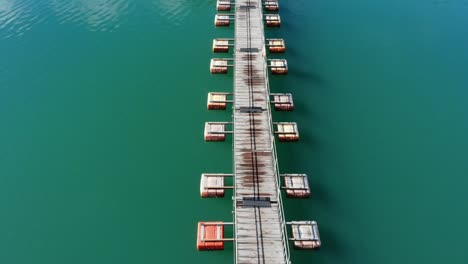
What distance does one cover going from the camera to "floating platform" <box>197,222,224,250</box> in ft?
110

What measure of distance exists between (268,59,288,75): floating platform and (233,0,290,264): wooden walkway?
2897mm

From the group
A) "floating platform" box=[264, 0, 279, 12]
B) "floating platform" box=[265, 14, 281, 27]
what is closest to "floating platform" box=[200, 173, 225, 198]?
"floating platform" box=[265, 14, 281, 27]

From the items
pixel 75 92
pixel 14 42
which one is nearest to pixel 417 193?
pixel 75 92

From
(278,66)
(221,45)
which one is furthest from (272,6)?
(278,66)

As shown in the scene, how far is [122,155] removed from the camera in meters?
42.2

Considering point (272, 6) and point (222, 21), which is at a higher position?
point (272, 6)

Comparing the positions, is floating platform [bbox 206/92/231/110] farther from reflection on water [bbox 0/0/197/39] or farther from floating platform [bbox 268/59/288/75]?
reflection on water [bbox 0/0/197/39]

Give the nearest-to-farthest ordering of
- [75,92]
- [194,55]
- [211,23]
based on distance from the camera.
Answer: [75,92]
[194,55]
[211,23]

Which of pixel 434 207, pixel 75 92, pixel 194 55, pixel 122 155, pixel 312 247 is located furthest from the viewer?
pixel 194 55

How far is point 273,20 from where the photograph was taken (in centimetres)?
6025

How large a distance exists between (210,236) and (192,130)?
51.6ft

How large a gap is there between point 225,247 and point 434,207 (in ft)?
81.2

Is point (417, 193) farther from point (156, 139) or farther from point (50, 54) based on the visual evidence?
point (50, 54)

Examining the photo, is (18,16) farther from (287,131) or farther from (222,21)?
(287,131)
